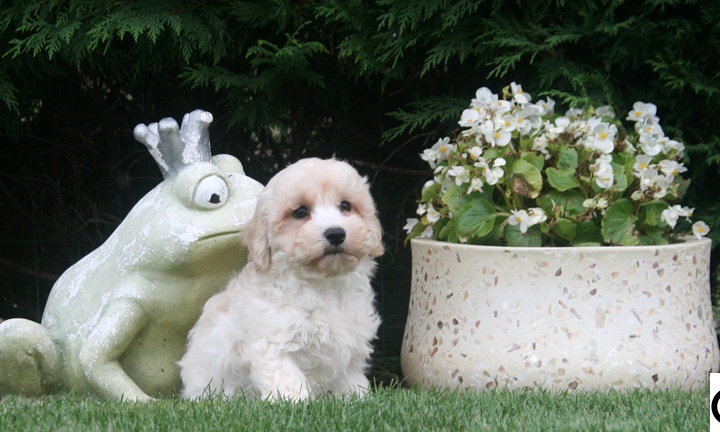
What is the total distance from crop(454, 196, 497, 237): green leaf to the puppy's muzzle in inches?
24.4

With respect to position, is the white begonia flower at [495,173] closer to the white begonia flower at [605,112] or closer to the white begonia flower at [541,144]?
the white begonia flower at [541,144]

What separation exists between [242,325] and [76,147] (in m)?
2.68

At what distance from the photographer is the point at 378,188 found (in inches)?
203

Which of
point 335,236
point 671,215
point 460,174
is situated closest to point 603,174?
point 671,215

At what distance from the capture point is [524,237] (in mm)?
3367

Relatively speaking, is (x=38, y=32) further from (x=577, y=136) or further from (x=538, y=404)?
(x=538, y=404)

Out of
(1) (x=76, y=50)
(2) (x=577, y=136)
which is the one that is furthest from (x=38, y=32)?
(2) (x=577, y=136)

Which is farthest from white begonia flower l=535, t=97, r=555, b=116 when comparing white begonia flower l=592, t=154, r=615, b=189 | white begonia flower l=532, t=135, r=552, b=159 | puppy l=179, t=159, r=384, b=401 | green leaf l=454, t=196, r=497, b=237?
puppy l=179, t=159, r=384, b=401

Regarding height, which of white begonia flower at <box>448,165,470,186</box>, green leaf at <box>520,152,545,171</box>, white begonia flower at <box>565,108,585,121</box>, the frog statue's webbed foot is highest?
white begonia flower at <box>565,108,585,121</box>

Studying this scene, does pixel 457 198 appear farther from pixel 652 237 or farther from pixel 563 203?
pixel 652 237

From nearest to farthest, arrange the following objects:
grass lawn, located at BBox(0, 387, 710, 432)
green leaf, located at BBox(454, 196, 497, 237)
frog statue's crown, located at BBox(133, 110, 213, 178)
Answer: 1. grass lawn, located at BBox(0, 387, 710, 432)
2. green leaf, located at BBox(454, 196, 497, 237)
3. frog statue's crown, located at BBox(133, 110, 213, 178)

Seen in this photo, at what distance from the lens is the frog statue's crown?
11.9 ft

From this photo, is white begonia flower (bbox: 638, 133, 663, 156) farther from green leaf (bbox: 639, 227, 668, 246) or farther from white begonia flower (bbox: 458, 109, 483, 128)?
white begonia flower (bbox: 458, 109, 483, 128)

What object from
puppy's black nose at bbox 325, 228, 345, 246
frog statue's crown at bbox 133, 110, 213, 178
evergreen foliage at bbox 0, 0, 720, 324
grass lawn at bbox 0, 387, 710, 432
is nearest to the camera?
grass lawn at bbox 0, 387, 710, 432
